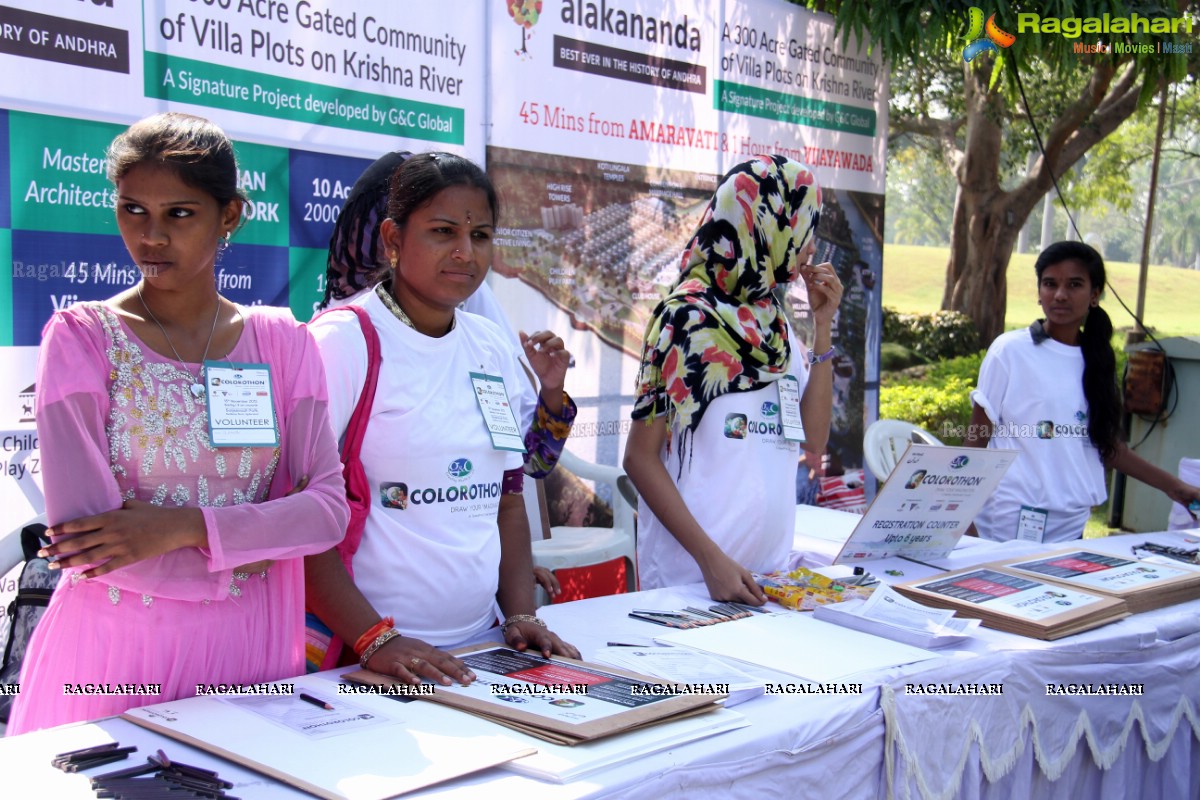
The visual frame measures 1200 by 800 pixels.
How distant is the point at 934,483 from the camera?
2.58m

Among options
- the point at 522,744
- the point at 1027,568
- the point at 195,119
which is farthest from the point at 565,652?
the point at 1027,568

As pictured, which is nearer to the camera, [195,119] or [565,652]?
[195,119]

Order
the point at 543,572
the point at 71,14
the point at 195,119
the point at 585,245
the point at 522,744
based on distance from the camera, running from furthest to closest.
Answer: the point at 585,245
the point at 71,14
the point at 543,572
the point at 195,119
the point at 522,744

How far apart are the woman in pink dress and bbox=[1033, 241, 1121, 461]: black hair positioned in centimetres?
280

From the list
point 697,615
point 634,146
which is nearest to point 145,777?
point 697,615

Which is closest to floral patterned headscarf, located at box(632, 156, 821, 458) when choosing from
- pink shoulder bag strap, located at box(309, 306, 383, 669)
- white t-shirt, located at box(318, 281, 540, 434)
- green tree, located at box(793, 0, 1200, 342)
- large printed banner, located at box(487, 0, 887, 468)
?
white t-shirt, located at box(318, 281, 540, 434)

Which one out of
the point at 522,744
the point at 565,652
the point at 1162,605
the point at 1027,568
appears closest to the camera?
the point at 522,744

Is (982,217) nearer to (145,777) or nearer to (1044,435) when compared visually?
(1044,435)


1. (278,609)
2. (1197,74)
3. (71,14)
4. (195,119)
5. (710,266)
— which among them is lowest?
(278,609)

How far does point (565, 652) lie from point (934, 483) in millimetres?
1197

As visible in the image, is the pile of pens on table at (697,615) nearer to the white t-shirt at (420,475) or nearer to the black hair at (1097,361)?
the white t-shirt at (420,475)

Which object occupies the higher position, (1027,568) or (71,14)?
(71,14)

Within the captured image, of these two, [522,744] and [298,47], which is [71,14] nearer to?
→ [298,47]

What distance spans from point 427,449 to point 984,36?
15.5 ft
